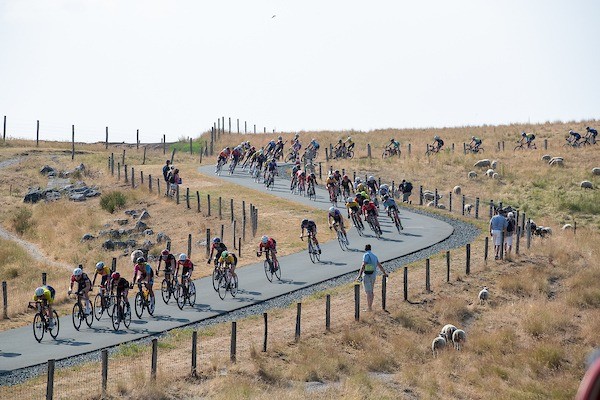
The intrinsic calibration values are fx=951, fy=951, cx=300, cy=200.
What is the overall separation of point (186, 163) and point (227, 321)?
48.1 metres

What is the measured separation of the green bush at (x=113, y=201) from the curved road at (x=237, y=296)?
57.5 feet

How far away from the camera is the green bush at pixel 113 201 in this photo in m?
55.2

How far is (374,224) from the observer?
4019 cm

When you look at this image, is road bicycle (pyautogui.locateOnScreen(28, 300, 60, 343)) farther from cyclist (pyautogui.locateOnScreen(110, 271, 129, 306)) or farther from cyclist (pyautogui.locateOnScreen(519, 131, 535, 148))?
cyclist (pyautogui.locateOnScreen(519, 131, 535, 148))

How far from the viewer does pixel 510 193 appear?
60219 mm

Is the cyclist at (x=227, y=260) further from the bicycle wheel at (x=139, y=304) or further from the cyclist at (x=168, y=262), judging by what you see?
the bicycle wheel at (x=139, y=304)

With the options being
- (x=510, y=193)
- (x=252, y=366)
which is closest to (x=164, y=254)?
(x=252, y=366)

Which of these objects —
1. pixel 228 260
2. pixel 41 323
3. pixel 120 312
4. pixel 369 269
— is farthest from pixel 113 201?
pixel 369 269

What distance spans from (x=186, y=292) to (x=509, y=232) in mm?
12627

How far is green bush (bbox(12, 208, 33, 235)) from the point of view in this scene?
176ft

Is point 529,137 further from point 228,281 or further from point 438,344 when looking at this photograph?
point 438,344

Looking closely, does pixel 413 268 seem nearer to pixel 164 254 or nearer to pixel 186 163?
pixel 164 254

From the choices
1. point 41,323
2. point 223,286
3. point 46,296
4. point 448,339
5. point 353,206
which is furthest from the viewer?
point 353,206

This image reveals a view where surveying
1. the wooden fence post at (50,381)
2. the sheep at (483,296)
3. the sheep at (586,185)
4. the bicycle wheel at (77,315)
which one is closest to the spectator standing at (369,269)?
the sheep at (483,296)
